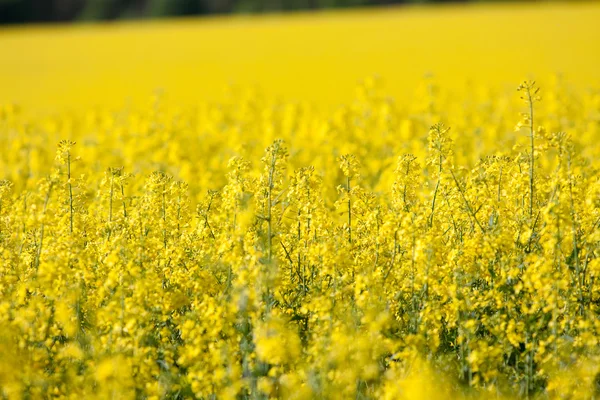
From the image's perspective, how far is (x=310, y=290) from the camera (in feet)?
14.2

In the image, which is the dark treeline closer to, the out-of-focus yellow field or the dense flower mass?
the out-of-focus yellow field

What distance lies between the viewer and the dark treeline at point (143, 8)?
4944 centimetres

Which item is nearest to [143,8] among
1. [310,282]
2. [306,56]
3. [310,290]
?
[306,56]

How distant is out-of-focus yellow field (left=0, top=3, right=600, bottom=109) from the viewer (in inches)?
758

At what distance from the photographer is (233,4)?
Result: 50406mm

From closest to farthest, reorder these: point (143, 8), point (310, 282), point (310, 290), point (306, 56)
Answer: point (310, 290)
point (310, 282)
point (306, 56)
point (143, 8)

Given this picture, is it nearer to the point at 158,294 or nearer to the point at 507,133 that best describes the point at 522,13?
the point at 507,133

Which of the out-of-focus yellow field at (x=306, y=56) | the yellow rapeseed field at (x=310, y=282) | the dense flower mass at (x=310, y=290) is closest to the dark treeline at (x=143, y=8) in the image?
the out-of-focus yellow field at (x=306, y=56)

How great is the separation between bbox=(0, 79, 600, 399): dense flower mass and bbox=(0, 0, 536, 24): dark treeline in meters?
44.9

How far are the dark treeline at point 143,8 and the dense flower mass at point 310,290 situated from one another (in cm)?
4492

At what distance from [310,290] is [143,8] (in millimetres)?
51698

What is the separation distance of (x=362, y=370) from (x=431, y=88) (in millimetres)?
7155

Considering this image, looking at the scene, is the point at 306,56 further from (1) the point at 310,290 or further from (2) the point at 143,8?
(2) the point at 143,8

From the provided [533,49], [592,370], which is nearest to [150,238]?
[592,370]
